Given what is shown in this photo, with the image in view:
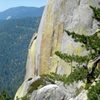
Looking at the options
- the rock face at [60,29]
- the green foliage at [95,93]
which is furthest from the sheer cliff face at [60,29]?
the green foliage at [95,93]

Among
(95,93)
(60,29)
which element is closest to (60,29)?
(60,29)

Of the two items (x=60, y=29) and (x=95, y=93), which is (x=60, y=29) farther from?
(x=95, y=93)

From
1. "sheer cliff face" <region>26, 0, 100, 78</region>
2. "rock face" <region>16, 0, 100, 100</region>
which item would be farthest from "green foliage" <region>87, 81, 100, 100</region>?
"sheer cliff face" <region>26, 0, 100, 78</region>

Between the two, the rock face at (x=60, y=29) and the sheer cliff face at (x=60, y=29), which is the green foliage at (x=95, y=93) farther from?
the sheer cliff face at (x=60, y=29)

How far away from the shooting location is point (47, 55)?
2160 inches

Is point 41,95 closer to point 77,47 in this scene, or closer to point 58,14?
point 77,47

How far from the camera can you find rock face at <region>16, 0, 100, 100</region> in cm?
4819

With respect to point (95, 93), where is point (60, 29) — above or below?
below

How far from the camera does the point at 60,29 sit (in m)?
53.2

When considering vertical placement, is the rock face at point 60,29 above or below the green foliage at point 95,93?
below

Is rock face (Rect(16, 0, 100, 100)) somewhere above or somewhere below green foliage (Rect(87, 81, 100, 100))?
below

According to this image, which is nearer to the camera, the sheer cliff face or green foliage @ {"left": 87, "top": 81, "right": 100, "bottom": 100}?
green foliage @ {"left": 87, "top": 81, "right": 100, "bottom": 100}

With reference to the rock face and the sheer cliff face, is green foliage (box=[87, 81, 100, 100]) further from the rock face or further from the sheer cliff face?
the sheer cliff face

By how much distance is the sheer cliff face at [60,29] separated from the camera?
158 ft
